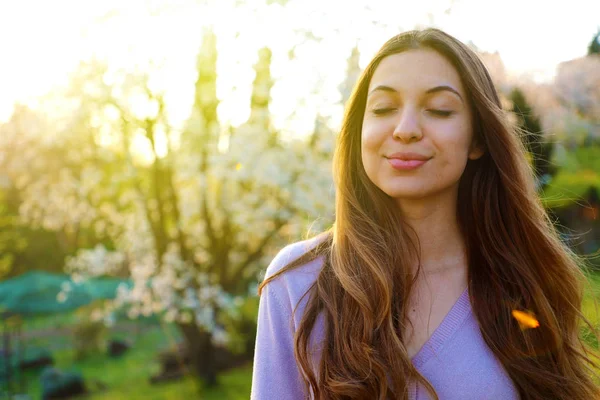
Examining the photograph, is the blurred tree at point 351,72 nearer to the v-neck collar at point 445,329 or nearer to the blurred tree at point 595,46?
the blurred tree at point 595,46

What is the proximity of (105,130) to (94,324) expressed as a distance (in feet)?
13.9

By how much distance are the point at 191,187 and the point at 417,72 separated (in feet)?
18.5

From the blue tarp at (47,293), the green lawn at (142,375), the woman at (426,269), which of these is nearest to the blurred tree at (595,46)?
the woman at (426,269)

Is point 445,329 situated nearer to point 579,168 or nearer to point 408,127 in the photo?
point 408,127

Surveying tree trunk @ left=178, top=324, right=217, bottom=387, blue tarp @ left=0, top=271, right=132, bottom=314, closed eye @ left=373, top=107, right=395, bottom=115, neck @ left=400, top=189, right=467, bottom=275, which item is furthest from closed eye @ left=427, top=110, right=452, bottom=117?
blue tarp @ left=0, top=271, right=132, bottom=314

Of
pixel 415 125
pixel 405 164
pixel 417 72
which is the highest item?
pixel 417 72

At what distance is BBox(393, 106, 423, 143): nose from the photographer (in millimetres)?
1637

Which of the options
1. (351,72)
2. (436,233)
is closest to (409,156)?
(436,233)

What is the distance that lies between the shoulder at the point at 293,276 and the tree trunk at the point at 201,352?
18.0ft

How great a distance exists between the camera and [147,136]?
6.54 m

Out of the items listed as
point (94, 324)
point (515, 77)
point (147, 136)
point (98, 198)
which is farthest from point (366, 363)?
point (94, 324)

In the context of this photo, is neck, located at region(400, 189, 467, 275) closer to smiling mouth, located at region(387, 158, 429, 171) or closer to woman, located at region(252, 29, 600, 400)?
woman, located at region(252, 29, 600, 400)

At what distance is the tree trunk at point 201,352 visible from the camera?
7.17 meters

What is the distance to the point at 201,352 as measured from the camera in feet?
23.9
